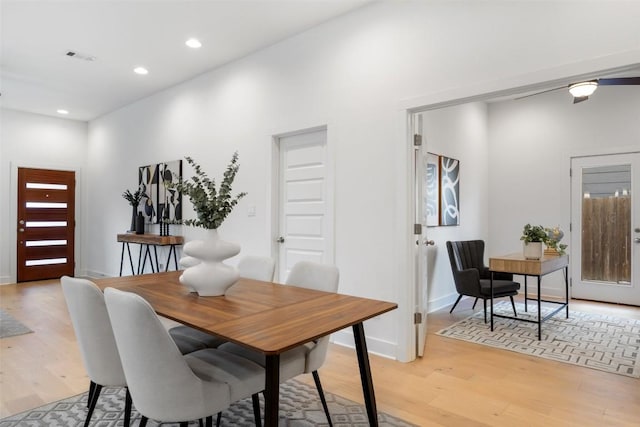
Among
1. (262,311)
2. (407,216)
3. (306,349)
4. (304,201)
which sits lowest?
(306,349)

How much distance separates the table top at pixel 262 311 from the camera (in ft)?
4.29

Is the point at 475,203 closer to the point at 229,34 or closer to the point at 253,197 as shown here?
the point at 253,197

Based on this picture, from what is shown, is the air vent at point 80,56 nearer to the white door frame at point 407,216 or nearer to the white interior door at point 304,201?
the white interior door at point 304,201

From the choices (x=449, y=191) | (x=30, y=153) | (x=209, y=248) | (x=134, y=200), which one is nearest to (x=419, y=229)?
(x=209, y=248)

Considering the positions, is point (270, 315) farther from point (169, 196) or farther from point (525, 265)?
point (169, 196)

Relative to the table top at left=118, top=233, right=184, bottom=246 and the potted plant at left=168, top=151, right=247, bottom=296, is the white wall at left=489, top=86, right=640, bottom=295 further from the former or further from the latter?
the potted plant at left=168, top=151, right=247, bottom=296

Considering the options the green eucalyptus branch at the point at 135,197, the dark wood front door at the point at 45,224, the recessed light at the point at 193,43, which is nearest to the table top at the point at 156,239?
the green eucalyptus branch at the point at 135,197

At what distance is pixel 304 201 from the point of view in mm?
3801

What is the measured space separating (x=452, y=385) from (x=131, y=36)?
13.9 ft

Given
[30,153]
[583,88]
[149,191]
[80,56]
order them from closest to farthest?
[583,88], [80,56], [149,191], [30,153]

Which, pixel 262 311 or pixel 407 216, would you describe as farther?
pixel 407 216

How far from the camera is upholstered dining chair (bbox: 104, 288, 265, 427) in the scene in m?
1.33

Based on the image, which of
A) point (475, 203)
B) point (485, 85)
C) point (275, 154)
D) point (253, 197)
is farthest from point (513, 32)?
point (475, 203)

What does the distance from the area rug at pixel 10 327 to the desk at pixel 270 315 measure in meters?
2.25
